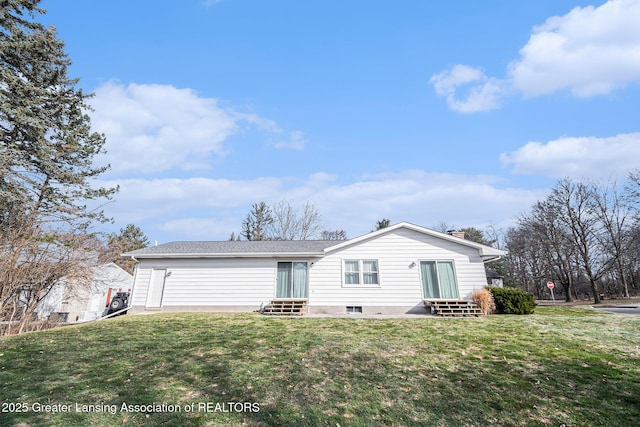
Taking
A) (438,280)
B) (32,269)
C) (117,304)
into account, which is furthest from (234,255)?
(117,304)

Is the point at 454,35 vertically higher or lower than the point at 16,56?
lower

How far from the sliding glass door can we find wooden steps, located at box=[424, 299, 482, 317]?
5837 millimetres

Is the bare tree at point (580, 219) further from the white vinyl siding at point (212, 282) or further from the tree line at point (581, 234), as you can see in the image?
the white vinyl siding at point (212, 282)

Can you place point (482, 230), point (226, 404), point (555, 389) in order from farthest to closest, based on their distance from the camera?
point (482, 230), point (555, 389), point (226, 404)

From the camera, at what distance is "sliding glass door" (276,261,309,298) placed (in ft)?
45.5

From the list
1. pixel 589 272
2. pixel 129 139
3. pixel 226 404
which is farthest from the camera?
pixel 589 272

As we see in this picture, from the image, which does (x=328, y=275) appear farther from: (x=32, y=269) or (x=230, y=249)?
(x=32, y=269)

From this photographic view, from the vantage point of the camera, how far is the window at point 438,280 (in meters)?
13.4

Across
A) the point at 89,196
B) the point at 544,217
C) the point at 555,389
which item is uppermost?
the point at 544,217

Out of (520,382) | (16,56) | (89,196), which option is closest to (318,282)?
(520,382)

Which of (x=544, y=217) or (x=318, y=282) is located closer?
(x=318, y=282)

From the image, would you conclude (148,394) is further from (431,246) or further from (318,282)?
(431,246)

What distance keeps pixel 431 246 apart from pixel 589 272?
25.8 metres

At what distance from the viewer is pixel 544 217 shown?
3228cm
